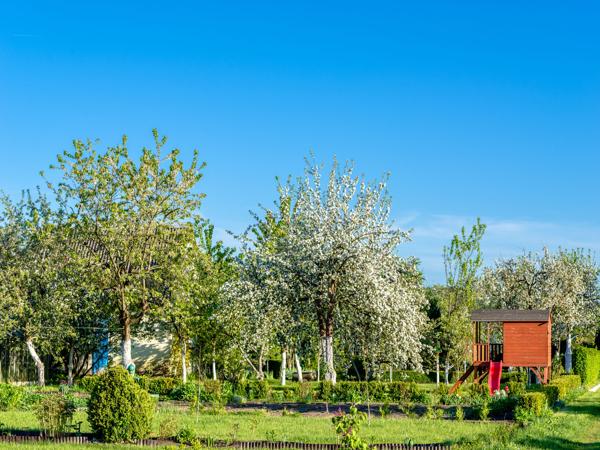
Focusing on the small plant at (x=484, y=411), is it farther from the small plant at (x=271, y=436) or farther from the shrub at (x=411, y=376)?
the shrub at (x=411, y=376)

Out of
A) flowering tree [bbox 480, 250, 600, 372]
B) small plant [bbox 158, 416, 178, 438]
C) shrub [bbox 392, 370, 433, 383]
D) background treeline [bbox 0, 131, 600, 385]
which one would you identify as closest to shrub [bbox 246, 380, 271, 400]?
background treeline [bbox 0, 131, 600, 385]

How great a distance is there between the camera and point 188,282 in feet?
104

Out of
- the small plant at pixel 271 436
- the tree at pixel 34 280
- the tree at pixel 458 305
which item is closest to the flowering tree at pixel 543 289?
the tree at pixel 458 305

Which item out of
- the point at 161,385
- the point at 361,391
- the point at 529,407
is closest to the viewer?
the point at 529,407

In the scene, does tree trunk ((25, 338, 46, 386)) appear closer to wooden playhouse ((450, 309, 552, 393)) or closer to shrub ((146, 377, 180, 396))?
shrub ((146, 377, 180, 396))

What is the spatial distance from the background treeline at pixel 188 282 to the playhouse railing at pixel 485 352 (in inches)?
79.7

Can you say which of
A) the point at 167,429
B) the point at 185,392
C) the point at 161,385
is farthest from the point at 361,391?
the point at 167,429

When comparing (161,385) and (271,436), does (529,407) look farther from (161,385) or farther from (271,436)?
(161,385)

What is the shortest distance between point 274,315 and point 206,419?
34.8ft

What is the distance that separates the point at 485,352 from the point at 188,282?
11.9 meters

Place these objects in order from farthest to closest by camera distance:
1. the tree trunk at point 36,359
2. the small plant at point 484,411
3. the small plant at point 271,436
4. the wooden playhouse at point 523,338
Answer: the tree trunk at point 36,359
the wooden playhouse at point 523,338
the small plant at point 484,411
the small plant at point 271,436

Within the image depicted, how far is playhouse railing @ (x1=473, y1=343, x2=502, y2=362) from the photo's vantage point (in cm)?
3020

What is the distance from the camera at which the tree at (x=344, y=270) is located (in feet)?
94.0

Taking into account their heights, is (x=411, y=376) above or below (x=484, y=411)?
below
